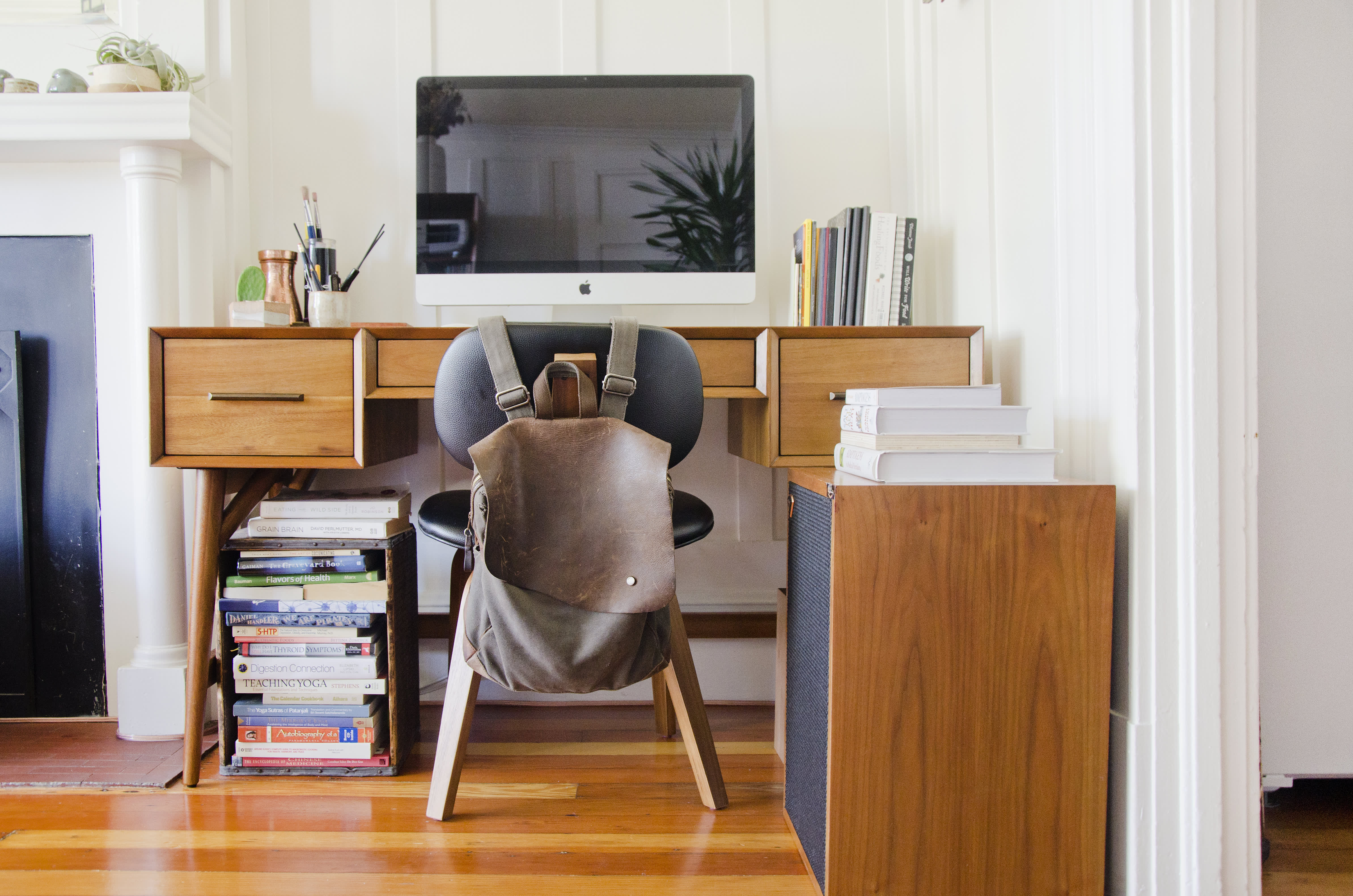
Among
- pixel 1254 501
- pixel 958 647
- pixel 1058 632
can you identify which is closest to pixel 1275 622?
pixel 1254 501

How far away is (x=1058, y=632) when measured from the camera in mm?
1025

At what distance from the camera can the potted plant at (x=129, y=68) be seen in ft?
5.32

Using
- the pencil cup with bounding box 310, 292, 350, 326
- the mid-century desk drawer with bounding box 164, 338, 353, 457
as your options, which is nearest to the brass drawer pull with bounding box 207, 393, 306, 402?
the mid-century desk drawer with bounding box 164, 338, 353, 457

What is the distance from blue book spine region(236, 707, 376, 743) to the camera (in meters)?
1.51

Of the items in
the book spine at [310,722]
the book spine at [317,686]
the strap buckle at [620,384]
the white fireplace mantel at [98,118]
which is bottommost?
the book spine at [310,722]

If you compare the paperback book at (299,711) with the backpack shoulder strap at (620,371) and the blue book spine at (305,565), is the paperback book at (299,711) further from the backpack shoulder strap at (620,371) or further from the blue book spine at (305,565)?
the backpack shoulder strap at (620,371)

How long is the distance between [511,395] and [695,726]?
668 millimetres

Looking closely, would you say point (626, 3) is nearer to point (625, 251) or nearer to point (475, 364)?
point (625, 251)

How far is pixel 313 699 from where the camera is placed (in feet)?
4.96

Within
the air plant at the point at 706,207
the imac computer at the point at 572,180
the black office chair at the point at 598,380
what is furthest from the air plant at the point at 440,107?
the black office chair at the point at 598,380

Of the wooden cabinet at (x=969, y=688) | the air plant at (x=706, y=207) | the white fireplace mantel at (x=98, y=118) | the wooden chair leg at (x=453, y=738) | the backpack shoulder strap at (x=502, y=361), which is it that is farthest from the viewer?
the air plant at (x=706, y=207)

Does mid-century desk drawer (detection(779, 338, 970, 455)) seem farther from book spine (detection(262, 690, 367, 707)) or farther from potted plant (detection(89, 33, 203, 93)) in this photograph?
potted plant (detection(89, 33, 203, 93))

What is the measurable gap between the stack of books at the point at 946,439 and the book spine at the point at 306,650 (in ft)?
3.27

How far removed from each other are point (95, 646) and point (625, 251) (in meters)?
1.52
